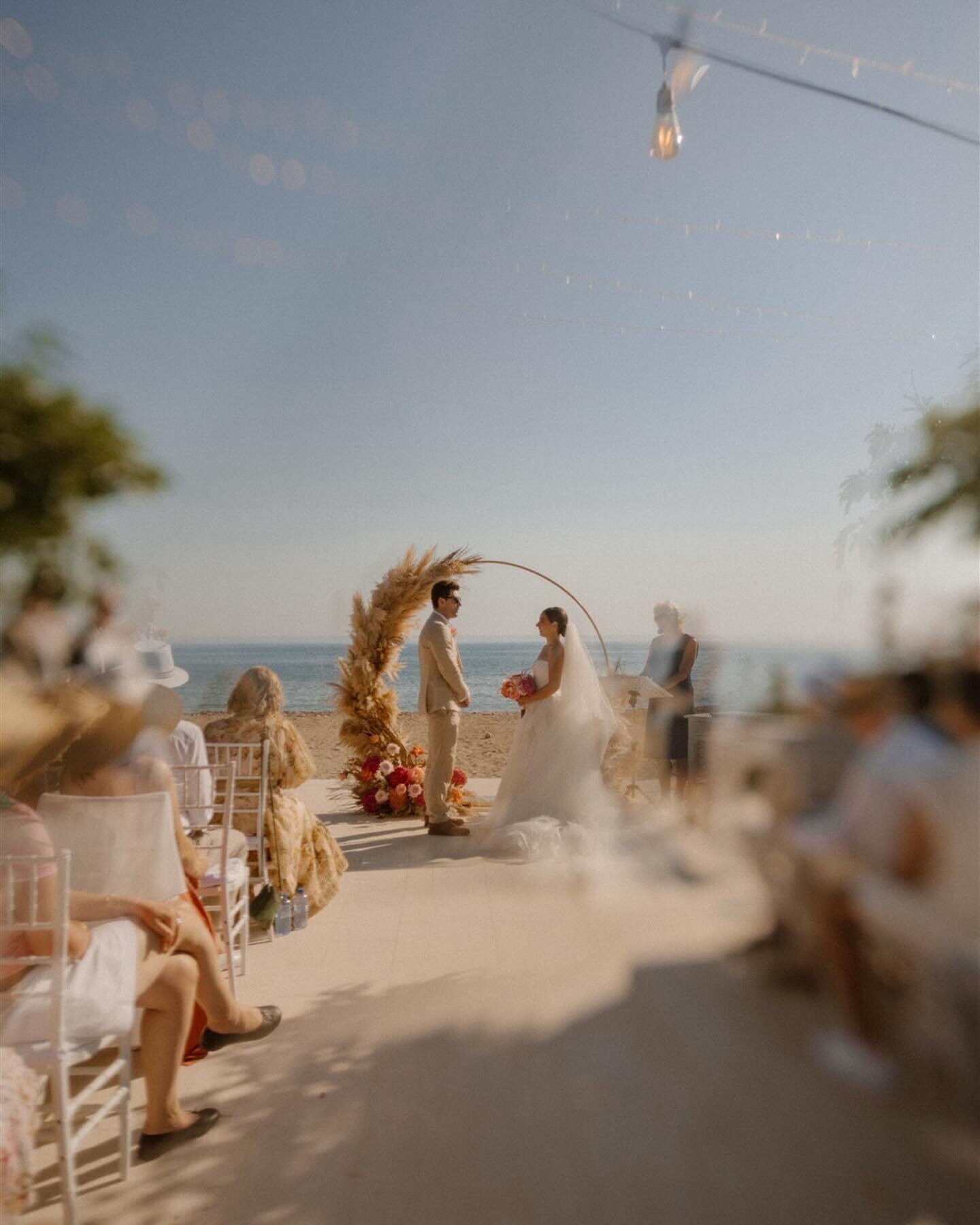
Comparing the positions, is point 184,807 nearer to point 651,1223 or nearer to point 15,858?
point 15,858

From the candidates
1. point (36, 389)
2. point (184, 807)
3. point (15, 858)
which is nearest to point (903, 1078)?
point (36, 389)

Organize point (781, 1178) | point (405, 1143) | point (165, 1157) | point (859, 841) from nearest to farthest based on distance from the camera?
1. point (859, 841)
2. point (781, 1178)
3. point (405, 1143)
4. point (165, 1157)

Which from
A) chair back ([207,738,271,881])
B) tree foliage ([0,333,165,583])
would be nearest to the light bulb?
tree foliage ([0,333,165,583])

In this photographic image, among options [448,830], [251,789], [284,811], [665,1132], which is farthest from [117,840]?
[448,830]

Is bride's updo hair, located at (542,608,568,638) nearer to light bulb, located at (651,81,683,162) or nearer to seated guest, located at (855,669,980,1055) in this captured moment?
light bulb, located at (651,81,683,162)

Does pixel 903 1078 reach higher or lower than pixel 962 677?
lower

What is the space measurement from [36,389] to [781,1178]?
95 cm

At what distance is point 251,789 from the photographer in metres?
4.42

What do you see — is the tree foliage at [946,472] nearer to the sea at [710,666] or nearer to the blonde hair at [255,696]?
the sea at [710,666]

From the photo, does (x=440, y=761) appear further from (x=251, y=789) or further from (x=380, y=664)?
(x=251, y=789)

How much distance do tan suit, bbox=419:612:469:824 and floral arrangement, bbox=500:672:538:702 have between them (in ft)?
1.32

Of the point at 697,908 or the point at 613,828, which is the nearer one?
the point at 697,908

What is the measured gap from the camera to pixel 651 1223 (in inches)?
26.3

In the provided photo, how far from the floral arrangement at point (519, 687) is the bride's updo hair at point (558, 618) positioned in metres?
0.58
